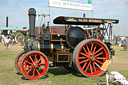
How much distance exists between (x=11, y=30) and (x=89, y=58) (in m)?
31.1

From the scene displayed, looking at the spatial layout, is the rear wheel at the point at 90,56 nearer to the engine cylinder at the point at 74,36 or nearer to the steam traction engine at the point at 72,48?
the steam traction engine at the point at 72,48

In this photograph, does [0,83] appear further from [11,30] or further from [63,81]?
[11,30]

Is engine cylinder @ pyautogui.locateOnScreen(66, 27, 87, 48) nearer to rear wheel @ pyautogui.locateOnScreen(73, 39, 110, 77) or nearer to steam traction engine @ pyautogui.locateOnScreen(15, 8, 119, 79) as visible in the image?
steam traction engine @ pyautogui.locateOnScreen(15, 8, 119, 79)

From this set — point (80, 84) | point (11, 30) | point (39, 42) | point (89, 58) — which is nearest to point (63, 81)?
point (80, 84)

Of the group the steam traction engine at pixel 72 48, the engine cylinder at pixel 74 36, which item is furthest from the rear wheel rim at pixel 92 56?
the engine cylinder at pixel 74 36

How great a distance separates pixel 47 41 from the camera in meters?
5.27

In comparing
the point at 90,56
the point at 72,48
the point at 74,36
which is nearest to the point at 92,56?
the point at 90,56

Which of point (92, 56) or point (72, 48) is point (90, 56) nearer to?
point (92, 56)

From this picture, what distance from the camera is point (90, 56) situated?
511 cm

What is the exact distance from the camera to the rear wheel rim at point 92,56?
5020 mm

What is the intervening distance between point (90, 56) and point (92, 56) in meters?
0.06

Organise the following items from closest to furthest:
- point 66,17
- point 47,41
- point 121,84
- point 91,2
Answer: point 121,84 < point 66,17 < point 47,41 < point 91,2

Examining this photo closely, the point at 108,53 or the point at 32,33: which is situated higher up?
the point at 32,33

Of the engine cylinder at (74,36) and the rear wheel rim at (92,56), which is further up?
the engine cylinder at (74,36)
